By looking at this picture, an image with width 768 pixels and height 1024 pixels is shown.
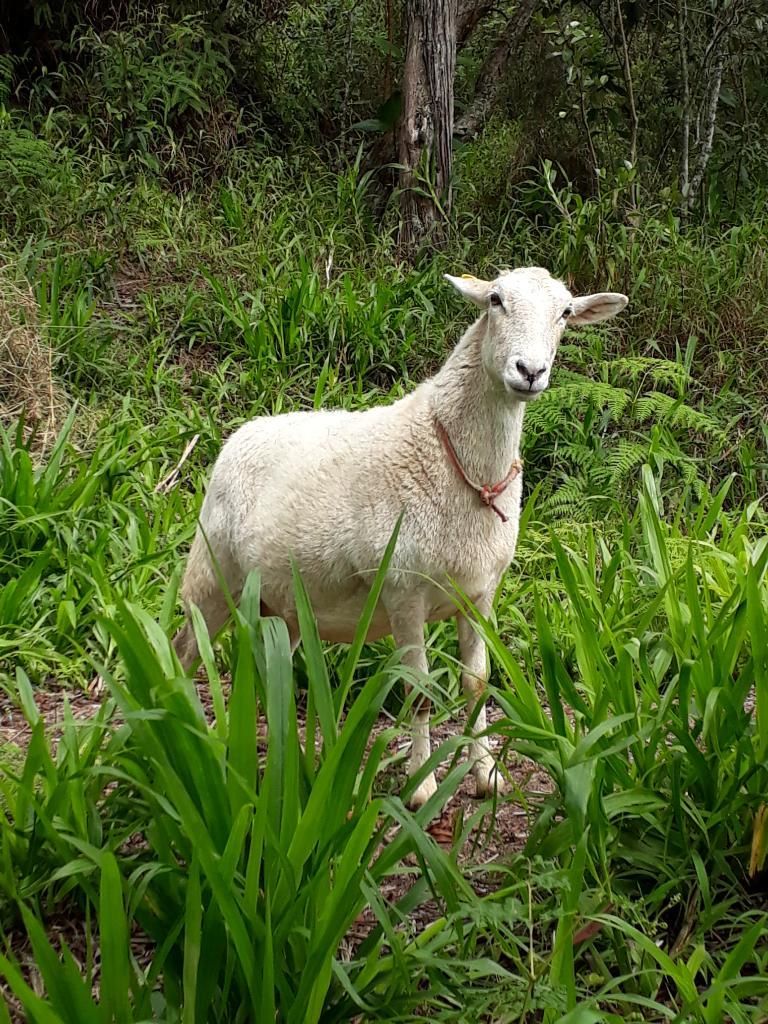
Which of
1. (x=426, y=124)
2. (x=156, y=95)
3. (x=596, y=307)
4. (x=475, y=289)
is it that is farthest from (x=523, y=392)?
(x=156, y=95)

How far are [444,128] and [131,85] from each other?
8.25 ft

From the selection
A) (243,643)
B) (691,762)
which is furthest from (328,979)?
(691,762)

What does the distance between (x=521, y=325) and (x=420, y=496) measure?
1.89 ft

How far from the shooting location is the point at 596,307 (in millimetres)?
3484

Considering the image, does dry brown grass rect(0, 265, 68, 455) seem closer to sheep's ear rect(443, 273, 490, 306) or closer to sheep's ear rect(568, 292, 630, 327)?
sheep's ear rect(443, 273, 490, 306)

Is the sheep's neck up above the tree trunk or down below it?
below

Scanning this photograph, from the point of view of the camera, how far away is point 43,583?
418cm

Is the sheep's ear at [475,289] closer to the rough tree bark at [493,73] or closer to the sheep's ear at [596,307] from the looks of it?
the sheep's ear at [596,307]

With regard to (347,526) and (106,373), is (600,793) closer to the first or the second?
(347,526)

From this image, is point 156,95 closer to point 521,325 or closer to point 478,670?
point 521,325

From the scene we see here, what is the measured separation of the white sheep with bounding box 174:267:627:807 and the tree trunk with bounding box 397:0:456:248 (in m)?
3.97

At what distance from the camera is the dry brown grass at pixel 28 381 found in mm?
5398

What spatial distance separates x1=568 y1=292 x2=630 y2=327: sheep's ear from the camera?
11.2ft

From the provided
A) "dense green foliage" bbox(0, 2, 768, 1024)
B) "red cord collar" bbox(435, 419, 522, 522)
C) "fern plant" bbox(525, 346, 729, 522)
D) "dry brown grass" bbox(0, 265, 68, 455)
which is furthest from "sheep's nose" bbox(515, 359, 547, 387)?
"dry brown grass" bbox(0, 265, 68, 455)
